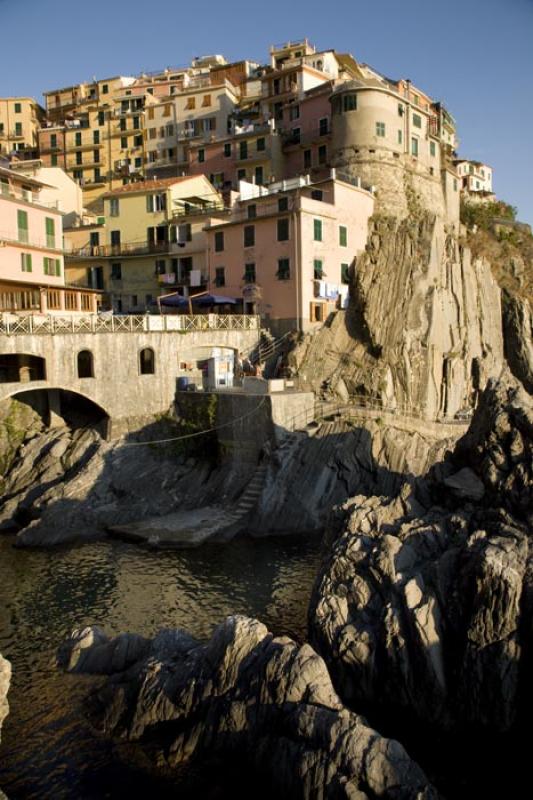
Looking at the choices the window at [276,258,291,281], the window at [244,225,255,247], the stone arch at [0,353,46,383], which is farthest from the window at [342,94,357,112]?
the stone arch at [0,353,46,383]

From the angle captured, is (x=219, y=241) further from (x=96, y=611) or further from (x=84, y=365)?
(x=96, y=611)

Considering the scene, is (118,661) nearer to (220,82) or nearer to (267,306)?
(267,306)

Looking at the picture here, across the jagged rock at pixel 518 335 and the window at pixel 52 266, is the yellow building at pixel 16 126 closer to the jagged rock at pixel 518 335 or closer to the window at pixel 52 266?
the window at pixel 52 266

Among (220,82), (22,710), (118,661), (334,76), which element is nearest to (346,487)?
(118,661)

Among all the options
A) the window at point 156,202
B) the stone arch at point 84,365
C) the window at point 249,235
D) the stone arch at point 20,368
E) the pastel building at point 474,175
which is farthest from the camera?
the pastel building at point 474,175

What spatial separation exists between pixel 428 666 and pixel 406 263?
3915cm

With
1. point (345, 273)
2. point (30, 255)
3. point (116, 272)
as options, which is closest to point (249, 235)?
point (345, 273)

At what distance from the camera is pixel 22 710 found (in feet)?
76.3

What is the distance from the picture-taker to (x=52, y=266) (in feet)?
191

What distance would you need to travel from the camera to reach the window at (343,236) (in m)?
56.8

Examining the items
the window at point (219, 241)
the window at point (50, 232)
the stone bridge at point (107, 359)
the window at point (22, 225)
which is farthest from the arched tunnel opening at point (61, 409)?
the window at point (219, 241)

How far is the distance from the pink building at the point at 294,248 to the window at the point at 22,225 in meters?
15.2

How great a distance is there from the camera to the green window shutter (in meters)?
55.7

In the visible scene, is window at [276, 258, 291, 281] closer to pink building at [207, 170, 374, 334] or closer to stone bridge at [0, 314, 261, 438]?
pink building at [207, 170, 374, 334]
